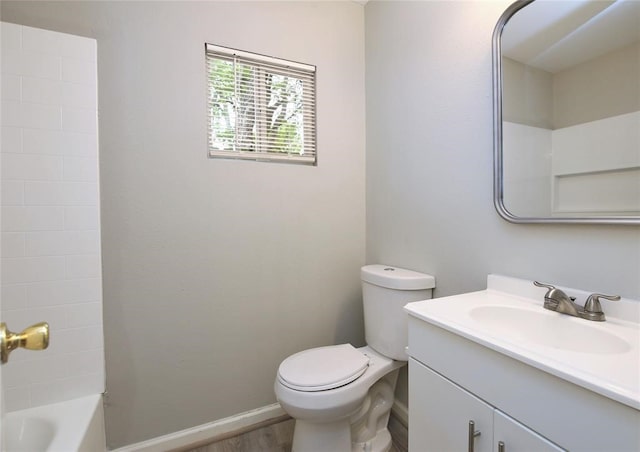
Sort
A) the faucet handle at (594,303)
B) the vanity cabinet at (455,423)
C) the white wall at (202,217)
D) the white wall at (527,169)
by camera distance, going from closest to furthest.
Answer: the vanity cabinet at (455,423) → the faucet handle at (594,303) → the white wall at (527,169) → the white wall at (202,217)

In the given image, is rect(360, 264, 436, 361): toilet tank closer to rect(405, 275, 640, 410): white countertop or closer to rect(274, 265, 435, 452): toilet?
rect(274, 265, 435, 452): toilet

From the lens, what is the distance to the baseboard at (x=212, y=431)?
1347 mm

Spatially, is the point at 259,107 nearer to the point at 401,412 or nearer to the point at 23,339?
the point at 23,339

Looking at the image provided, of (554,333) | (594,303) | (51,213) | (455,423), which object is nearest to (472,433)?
(455,423)

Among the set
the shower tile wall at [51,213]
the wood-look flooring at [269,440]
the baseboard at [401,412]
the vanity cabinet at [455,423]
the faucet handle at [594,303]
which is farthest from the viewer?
the baseboard at [401,412]

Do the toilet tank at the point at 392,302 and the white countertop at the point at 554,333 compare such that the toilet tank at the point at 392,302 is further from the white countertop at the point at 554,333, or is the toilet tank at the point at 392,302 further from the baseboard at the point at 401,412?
the baseboard at the point at 401,412

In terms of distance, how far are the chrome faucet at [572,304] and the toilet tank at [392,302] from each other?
0.48 meters

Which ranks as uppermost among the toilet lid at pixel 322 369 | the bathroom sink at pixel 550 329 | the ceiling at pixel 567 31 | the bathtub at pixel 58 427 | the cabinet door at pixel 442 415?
the ceiling at pixel 567 31

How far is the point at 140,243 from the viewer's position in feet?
4.29

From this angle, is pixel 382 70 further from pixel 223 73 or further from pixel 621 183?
pixel 621 183

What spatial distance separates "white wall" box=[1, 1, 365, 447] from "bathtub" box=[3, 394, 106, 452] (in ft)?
0.48

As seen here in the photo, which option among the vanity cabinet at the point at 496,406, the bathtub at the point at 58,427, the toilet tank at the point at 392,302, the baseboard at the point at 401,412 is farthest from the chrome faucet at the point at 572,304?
the bathtub at the point at 58,427

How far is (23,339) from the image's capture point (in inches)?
21.0

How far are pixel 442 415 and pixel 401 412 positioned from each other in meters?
0.86
